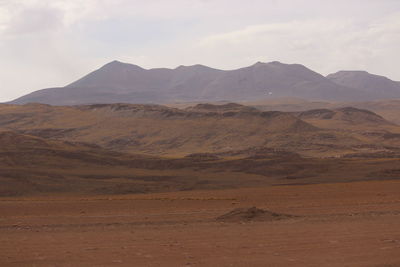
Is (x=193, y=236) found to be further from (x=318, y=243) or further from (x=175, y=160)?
(x=175, y=160)

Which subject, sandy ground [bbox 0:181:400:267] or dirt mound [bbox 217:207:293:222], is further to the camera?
dirt mound [bbox 217:207:293:222]

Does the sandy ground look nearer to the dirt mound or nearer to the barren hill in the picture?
the dirt mound

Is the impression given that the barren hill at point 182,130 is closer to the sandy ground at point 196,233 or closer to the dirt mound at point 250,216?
the sandy ground at point 196,233

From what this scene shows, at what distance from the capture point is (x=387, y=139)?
277 feet

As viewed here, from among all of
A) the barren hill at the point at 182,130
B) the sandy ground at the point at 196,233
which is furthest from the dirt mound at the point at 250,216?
the barren hill at the point at 182,130

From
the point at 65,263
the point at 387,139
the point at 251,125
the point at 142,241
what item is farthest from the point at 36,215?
Answer: the point at 387,139

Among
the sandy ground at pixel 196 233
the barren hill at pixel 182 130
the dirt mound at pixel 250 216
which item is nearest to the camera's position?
the sandy ground at pixel 196 233

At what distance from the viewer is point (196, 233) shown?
Answer: 1648 centimetres

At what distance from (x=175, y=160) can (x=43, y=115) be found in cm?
4878

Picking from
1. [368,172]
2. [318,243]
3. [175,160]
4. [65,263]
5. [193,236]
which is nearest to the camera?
[65,263]

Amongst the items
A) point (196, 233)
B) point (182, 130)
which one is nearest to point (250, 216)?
point (196, 233)

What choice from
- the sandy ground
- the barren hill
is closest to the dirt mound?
the sandy ground

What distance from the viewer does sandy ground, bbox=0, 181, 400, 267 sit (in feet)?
41.9

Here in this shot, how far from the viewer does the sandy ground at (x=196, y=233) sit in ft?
41.9
